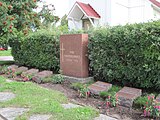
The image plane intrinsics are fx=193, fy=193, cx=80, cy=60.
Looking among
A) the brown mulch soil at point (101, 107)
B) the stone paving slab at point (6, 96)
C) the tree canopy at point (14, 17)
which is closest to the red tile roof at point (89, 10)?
the tree canopy at point (14, 17)

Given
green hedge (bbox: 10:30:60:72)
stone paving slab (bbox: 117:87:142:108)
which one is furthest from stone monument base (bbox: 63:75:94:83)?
stone paving slab (bbox: 117:87:142:108)

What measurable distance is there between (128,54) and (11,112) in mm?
3408

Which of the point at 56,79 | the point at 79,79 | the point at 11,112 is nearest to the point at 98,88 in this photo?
the point at 79,79

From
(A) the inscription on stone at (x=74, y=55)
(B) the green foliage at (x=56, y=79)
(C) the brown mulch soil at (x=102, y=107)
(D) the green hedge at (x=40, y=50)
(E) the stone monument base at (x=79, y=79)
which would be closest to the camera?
(C) the brown mulch soil at (x=102, y=107)

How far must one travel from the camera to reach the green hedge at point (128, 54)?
16.4 ft

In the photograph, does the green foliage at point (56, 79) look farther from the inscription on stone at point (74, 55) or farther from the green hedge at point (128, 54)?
the green hedge at point (128, 54)

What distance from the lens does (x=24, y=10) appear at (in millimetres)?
11547

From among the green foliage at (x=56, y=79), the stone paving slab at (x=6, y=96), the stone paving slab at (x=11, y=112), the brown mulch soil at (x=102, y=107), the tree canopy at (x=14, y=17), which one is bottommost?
the brown mulch soil at (x=102, y=107)

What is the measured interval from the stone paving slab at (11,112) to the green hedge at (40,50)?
4.09m

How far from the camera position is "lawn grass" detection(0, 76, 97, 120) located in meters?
3.80

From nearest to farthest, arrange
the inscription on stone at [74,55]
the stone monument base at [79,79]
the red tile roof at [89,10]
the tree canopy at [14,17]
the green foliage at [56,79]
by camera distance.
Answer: the stone monument base at [79,79], the inscription on stone at [74,55], the green foliage at [56,79], the tree canopy at [14,17], the red tile roof at [89,10]

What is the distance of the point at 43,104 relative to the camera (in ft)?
14.6

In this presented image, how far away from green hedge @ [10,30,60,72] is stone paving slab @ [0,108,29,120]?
13.4 feet

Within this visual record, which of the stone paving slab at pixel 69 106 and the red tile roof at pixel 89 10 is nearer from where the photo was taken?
the stone paving slab at pixel 69 106
